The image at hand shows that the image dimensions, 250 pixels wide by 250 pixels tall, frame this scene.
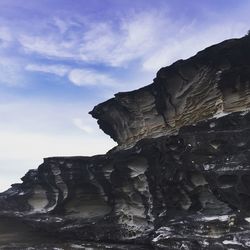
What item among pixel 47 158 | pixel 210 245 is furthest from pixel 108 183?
pixel 210 245

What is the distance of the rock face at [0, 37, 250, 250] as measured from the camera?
639 inches

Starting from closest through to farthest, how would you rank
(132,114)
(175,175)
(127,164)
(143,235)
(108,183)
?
(175,175) → (143,235) → (127,164) → (108,183) → (132,114)

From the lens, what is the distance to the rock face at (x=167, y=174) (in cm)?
1622

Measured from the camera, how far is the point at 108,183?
22.8 metres

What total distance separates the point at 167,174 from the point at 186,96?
4.68 meters

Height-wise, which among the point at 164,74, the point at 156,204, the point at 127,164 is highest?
the point at 164,74

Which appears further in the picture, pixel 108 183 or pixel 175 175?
pixel 108 183

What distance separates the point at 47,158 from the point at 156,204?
330 inches

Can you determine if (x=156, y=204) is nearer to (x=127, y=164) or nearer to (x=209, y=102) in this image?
(x=127, y=164)

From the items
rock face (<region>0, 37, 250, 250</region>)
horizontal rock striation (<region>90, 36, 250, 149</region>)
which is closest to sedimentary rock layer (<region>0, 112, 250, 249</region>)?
rock face (<region>0, 37, 250, 250</region>)

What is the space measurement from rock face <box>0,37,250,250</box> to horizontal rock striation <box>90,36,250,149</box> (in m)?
0.04

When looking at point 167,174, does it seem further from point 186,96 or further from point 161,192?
point 186,96

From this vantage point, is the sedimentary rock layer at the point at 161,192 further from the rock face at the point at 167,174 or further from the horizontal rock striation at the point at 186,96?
the horizontal rock striation at the point at 186,96

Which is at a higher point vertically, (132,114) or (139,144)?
(132,114)
